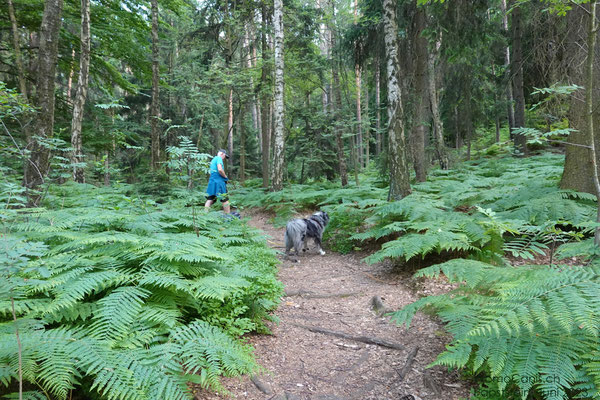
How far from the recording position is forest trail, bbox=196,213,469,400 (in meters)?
2.62

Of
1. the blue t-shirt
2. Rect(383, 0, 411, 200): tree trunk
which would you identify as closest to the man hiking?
the blue t-shirt

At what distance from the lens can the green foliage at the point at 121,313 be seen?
1.72 meters

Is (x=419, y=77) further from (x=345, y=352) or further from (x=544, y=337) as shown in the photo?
(x=544, y=337)

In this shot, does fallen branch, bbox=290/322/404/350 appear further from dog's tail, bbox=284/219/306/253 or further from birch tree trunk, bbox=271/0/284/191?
Result: birch tree trunk, bbox=271/0/284/191

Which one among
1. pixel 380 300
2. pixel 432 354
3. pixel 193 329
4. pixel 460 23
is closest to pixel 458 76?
pixel 460 23

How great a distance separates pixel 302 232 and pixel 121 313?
4649 millimetres

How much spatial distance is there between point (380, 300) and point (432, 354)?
4.33 feet

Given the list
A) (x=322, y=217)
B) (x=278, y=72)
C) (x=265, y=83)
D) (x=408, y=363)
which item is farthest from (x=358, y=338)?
(x=265, y=83)

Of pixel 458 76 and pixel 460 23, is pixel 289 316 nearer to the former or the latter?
pixel 460 23

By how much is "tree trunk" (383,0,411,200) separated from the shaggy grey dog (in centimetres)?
183

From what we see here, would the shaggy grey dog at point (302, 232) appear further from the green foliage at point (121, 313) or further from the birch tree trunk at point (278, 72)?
the birch tree trunk at point (278, 72)

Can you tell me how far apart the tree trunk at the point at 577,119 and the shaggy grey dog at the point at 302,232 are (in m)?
4.59

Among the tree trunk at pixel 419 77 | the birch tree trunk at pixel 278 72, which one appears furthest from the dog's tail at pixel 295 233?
the tree trunk at pixel 419 77

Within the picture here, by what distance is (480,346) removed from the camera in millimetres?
2180
